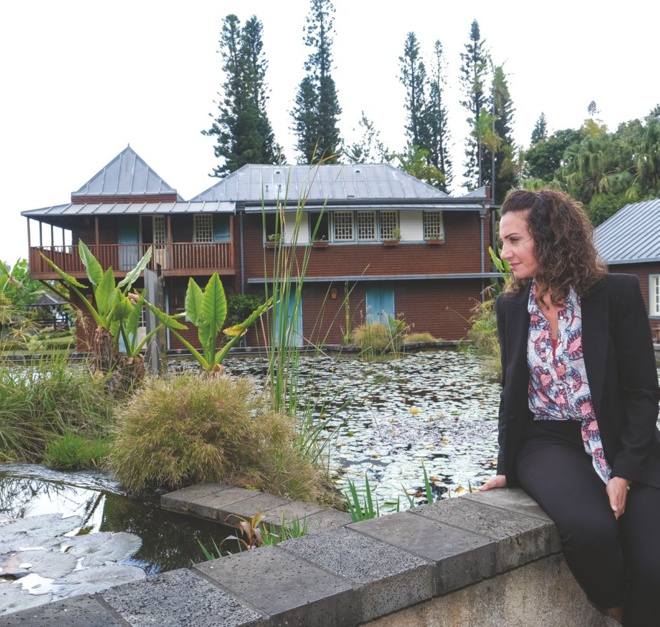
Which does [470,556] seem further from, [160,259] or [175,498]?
[160,259]

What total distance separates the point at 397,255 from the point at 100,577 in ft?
63.1

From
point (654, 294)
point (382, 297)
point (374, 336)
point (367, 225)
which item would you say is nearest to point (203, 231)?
point (367, 225)

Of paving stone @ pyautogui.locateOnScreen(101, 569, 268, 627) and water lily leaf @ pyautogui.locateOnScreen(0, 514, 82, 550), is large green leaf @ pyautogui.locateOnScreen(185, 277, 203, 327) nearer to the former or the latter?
water lily leaf @ pyautogui.locateOnScreen(0, 514, 82, 550)

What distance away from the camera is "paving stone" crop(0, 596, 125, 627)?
1168mm

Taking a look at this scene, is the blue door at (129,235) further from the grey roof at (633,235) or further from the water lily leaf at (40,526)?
the water lily leaf at (40,526)

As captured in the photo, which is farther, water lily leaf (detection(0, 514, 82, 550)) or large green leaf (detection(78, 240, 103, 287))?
large green leaf (detection(78, 240, 103, 287))

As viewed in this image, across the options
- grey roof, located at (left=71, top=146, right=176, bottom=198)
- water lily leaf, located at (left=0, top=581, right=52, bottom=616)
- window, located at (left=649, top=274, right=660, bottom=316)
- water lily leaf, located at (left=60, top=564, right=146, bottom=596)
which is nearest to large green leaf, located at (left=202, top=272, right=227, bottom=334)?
water lily leaf, located at (left=60, top=564, right=146, bottom=596)

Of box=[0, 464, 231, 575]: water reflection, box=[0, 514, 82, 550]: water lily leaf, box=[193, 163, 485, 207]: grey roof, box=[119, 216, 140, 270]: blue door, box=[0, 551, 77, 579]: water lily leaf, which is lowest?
box=[0, 464, 231, 575]: water reflection

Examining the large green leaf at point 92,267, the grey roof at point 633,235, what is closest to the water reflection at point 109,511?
the large green leaf at point 92,267

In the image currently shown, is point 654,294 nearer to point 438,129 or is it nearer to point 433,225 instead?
point 433,225

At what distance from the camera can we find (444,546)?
62.3 inches

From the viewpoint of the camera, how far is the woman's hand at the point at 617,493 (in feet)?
6.12

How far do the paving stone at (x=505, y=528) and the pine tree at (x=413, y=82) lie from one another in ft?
122

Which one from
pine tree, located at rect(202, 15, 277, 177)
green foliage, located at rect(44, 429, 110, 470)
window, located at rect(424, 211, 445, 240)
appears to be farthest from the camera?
pine tree, located at rect(202, 15, 277, 177)
